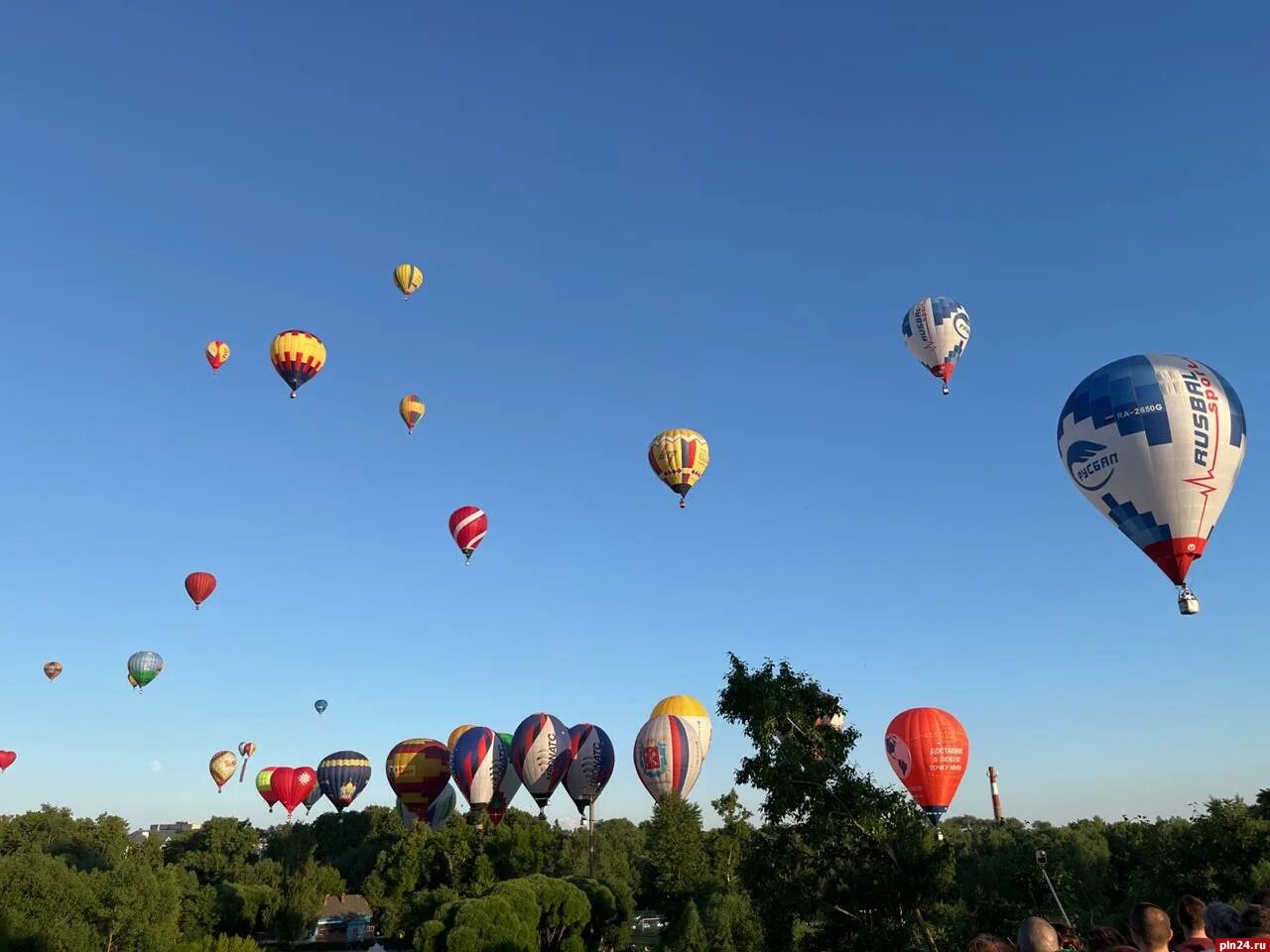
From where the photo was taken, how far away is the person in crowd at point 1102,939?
570cm

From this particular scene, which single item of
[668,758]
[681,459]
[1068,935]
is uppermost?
[681,459]

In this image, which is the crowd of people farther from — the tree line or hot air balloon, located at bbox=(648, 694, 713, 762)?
hot air balloon, located at bbox=(648, 694, 713, 762)

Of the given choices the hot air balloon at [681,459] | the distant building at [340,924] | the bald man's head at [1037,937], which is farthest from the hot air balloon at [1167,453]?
the distant building at [340,924]

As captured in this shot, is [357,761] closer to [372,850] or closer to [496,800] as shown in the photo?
[496,800]

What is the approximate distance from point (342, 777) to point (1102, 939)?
70.4 metres

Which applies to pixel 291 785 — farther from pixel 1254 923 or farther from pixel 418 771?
pixel 1254 923

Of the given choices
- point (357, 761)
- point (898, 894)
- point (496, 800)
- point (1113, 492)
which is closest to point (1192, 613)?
point (1113, 492)

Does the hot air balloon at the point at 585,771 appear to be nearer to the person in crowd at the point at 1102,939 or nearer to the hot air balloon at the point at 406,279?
the hot air balloon at the point at 406,279

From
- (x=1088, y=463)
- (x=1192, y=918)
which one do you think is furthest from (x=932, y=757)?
(x=1192, y=918)

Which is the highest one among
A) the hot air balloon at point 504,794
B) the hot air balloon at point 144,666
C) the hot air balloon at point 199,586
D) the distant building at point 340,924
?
the hot air balloon at point 199,586

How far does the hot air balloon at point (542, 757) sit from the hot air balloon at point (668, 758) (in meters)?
5.19

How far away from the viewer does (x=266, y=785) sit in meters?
85.2

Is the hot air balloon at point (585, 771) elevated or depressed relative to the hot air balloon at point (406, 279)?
depressed

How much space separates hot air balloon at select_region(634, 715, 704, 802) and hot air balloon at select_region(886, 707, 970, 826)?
23848 mm
